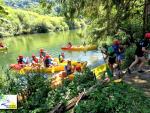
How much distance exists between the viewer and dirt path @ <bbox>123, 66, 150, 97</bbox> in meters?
10.2

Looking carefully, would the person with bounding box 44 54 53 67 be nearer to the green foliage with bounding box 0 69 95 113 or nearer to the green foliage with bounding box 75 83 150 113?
the green foliage with bounding box 0 69 95 113

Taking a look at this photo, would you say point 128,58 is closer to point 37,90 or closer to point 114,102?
point 37,90

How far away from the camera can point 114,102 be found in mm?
7879

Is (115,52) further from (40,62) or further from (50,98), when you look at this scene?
(40,62)

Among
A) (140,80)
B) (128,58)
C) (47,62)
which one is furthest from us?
(47,62)

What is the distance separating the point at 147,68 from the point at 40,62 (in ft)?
46.4

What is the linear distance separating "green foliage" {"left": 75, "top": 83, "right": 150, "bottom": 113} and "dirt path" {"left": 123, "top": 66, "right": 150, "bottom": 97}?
3.99ft

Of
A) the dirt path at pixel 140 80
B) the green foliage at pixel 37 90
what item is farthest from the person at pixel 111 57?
the green foliage at pixel 37 90

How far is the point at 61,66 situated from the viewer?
25453 millimetres

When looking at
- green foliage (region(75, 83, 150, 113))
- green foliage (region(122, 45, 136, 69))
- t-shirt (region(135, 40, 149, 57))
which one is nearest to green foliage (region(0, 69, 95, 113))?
green foliage (region(75, 83, 150, 113))

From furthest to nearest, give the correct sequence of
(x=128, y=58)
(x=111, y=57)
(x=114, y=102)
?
(x=128, y=58) → (x=111, y=57) → (x=114, y=102)

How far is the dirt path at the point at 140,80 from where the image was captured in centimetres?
1020

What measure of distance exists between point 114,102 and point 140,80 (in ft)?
11.7

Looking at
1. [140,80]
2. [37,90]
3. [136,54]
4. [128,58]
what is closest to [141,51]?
[136,54]
